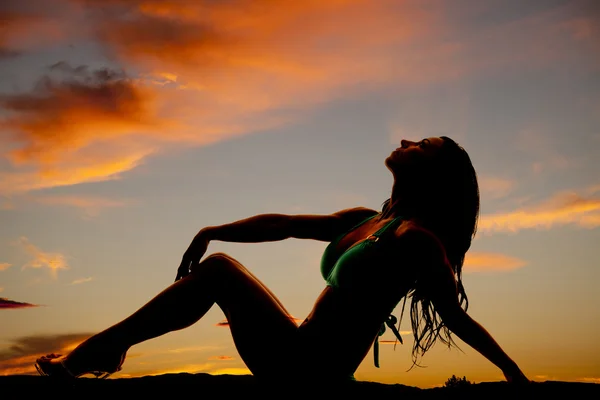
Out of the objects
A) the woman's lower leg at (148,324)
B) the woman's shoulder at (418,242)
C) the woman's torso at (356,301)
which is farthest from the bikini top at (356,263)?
the woman's lower leg at (148,324)

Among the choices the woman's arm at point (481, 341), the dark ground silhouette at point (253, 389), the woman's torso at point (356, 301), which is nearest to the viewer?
the woman's arm at point (481, 341)

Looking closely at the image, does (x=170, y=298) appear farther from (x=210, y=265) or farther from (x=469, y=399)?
(x=469, y=399)

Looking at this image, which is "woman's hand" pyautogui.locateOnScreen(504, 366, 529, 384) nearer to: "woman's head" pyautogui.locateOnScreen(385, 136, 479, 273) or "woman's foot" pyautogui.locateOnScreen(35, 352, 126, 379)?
"woman's head" pyautogui.locateOnScreen(385, 136, 479, 273)

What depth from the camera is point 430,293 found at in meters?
3.24

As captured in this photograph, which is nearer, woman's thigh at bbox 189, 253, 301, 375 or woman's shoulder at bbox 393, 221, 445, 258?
woman's shoulder at bbox 393, 221, 445, 258

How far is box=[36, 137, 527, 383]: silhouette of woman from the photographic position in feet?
10.8

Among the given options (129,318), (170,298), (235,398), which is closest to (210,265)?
(170,298)

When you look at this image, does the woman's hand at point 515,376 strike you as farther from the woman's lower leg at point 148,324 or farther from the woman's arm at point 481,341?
the woman's lower leg at point 148,324

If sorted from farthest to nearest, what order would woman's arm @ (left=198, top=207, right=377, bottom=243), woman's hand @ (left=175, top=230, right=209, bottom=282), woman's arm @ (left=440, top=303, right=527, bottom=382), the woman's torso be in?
woman's arm @ (left=198, top=207, right=377, bottom=243) < woman's hand @ (left=175, top=230, right=209, bottom=282) < the woman's torso < woman's arm @ (left=440, top=303, right=527, bottom=382)

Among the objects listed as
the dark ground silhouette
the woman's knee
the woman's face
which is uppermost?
the woman's face

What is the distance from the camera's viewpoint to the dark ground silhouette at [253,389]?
322cm

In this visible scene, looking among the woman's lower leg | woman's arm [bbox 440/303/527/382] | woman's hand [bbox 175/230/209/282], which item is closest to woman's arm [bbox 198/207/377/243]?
woman's hand [bbox 175/230/209/282]

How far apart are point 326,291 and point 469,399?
38.6 inches

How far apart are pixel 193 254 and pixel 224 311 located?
0.40 m
